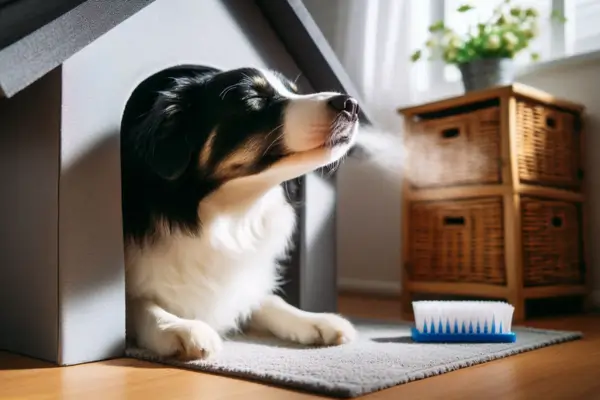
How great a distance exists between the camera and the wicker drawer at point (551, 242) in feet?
6.76

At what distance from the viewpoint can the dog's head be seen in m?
1.37

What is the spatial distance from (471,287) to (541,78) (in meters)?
0.86

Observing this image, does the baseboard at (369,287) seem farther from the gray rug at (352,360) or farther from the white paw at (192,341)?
the white paw at (192,341)

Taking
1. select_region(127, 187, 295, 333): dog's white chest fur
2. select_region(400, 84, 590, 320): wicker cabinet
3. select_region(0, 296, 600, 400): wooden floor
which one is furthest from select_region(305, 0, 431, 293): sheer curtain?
select_region(0, 296, 600, 400): wooden floor

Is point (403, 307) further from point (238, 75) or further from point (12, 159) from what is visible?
point (12, 159)

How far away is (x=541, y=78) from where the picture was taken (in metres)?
2.44

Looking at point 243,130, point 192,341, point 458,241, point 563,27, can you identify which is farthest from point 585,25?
point 192,341

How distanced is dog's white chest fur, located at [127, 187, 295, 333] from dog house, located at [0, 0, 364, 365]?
10cm

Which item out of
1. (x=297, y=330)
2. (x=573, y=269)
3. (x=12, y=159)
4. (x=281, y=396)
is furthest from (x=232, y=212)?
(x=573, y=269)

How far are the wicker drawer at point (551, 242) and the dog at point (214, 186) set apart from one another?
844 mm

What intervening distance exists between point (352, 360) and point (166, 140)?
60 cm

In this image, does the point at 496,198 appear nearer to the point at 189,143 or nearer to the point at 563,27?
the point at 563,27

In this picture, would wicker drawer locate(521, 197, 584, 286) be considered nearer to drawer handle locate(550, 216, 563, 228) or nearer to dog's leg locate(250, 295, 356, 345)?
drawer handle locate(550, 216, 563, 228)

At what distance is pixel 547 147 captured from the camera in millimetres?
2178
